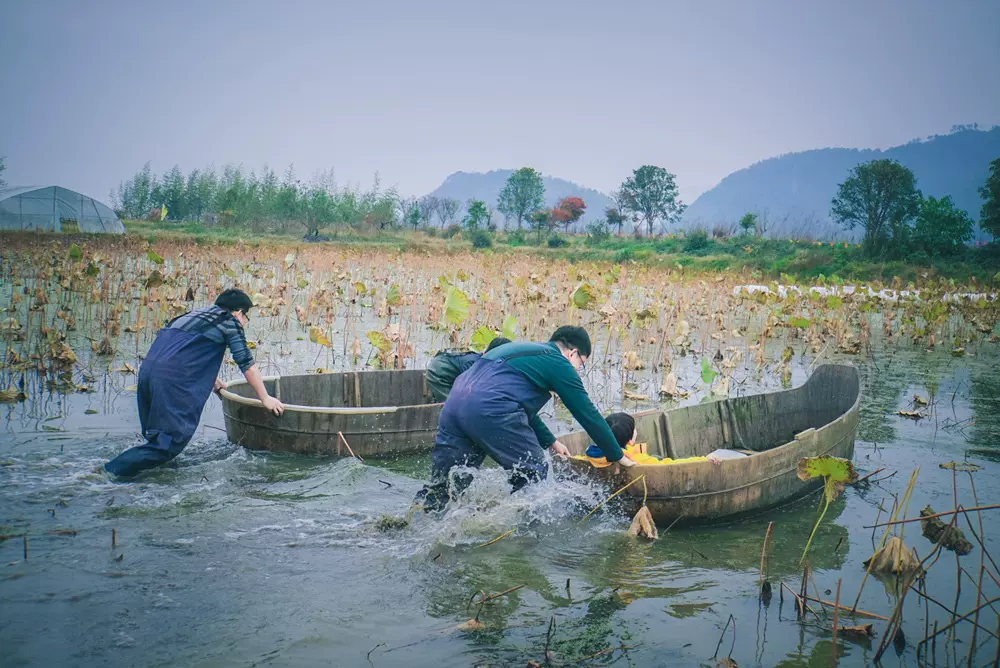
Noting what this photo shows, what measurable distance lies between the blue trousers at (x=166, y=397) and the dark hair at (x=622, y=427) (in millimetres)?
2882

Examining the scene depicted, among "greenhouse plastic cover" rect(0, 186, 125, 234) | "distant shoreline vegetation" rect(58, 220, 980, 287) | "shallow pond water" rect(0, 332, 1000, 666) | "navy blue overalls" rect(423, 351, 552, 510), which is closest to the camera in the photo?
"shallow pond water" rect(0, 332, 1000, 666)

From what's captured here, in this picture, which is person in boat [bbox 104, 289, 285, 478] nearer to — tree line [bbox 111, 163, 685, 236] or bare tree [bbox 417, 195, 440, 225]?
tree line [bbox 111, 163, 685, 236]

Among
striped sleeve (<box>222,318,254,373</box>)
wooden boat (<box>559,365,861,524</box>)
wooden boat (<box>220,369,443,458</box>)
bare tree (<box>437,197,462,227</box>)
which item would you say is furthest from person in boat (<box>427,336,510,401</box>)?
bare tree (<box>437,197,462,227</box>)

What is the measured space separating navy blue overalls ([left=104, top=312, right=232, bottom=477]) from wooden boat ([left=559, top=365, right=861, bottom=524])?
261 cm

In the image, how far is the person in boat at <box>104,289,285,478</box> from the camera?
4.88 m

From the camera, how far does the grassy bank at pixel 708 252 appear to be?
23.7m

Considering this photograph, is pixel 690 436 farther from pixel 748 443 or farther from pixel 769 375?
pixel 769 375

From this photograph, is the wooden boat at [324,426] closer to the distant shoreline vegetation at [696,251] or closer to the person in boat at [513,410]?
the person in boat at [513,410]

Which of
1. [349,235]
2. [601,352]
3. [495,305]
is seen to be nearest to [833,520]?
[601,352]

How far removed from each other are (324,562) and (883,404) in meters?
7.15

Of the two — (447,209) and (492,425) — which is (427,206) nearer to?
(447,209)

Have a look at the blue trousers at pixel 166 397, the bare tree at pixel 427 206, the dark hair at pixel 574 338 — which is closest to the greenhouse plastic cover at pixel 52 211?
the blue trousers at pixel 166 397

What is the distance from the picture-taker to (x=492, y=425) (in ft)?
13.4

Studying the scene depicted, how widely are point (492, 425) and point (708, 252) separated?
32.5 metres
